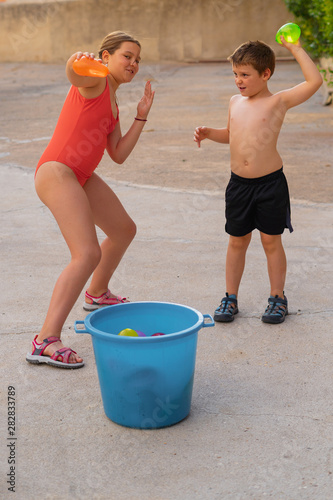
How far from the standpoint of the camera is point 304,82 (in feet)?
11.5

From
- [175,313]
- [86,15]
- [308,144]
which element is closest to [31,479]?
[175,313]

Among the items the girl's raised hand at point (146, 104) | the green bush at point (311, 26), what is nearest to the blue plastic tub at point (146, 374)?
the girl's raised hand at point (146, 104)

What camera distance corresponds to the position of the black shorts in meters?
3.71

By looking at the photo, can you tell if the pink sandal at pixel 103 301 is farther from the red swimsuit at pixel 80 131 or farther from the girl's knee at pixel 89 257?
the red swimsuit at pixel 80 131

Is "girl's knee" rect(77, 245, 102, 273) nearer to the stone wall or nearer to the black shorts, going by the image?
the black shorts

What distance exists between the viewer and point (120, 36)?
137 inches

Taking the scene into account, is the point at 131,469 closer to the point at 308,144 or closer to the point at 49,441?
the point at 49,441

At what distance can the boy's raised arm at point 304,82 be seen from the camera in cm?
346

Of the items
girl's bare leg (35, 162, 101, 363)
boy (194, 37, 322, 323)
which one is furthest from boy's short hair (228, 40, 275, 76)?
girl's bare leg (35, 162, 101, 363)

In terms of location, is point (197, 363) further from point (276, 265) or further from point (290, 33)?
point (290, 33)

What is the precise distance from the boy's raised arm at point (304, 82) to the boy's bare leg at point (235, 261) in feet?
2.57

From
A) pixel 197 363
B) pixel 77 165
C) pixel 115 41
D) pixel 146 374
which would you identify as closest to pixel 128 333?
pixel 146 374

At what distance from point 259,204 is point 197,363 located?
962 mm

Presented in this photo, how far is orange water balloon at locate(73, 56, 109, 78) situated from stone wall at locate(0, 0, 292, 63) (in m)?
18.3
